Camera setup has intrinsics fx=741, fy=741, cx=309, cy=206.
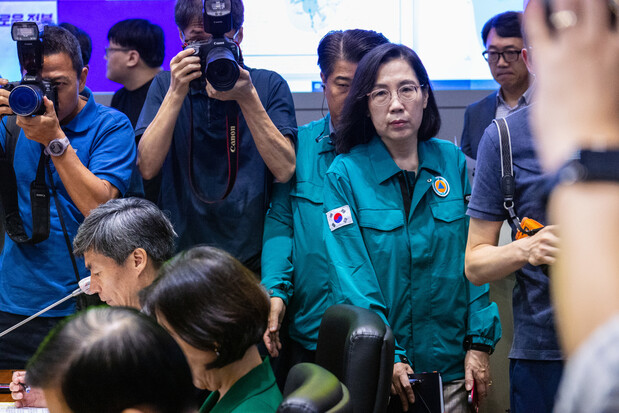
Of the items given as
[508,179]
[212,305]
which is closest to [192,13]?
[508,179]

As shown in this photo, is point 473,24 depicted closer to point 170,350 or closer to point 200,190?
point 200,190

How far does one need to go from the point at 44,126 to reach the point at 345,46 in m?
1.09

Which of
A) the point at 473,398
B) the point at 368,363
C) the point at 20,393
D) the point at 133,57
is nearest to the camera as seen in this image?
the point at 368,363

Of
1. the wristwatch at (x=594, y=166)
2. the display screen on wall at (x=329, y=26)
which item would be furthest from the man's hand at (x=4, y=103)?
the wristwatch at (x=594, y=166)

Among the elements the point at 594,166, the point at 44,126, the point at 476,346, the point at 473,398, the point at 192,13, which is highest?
the point at 192,13

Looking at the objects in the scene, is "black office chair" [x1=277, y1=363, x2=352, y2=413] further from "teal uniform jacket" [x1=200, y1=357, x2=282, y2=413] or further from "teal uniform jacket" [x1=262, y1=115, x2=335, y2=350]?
"teal uniform jacket" [x1=262, y1=115, x2=335, y2=350]

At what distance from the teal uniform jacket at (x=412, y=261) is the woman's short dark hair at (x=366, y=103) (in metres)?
0.16

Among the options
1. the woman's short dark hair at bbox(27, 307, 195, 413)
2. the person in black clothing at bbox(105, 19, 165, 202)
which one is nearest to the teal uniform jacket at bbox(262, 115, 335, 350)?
the person in black clothing at bbox(105, 19, 165, 202)

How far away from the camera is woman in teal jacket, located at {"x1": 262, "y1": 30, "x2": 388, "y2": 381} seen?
7.84 feet

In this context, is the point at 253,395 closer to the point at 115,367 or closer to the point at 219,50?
the point at 115,367

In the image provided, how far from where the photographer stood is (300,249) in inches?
97.3

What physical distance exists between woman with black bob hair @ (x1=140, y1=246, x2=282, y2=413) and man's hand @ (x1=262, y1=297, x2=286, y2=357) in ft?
2.68

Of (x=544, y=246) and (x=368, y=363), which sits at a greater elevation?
(x=544, y=246)

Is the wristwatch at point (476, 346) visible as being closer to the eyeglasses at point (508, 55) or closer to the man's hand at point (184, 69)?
the man's hand at point (184, 69)
